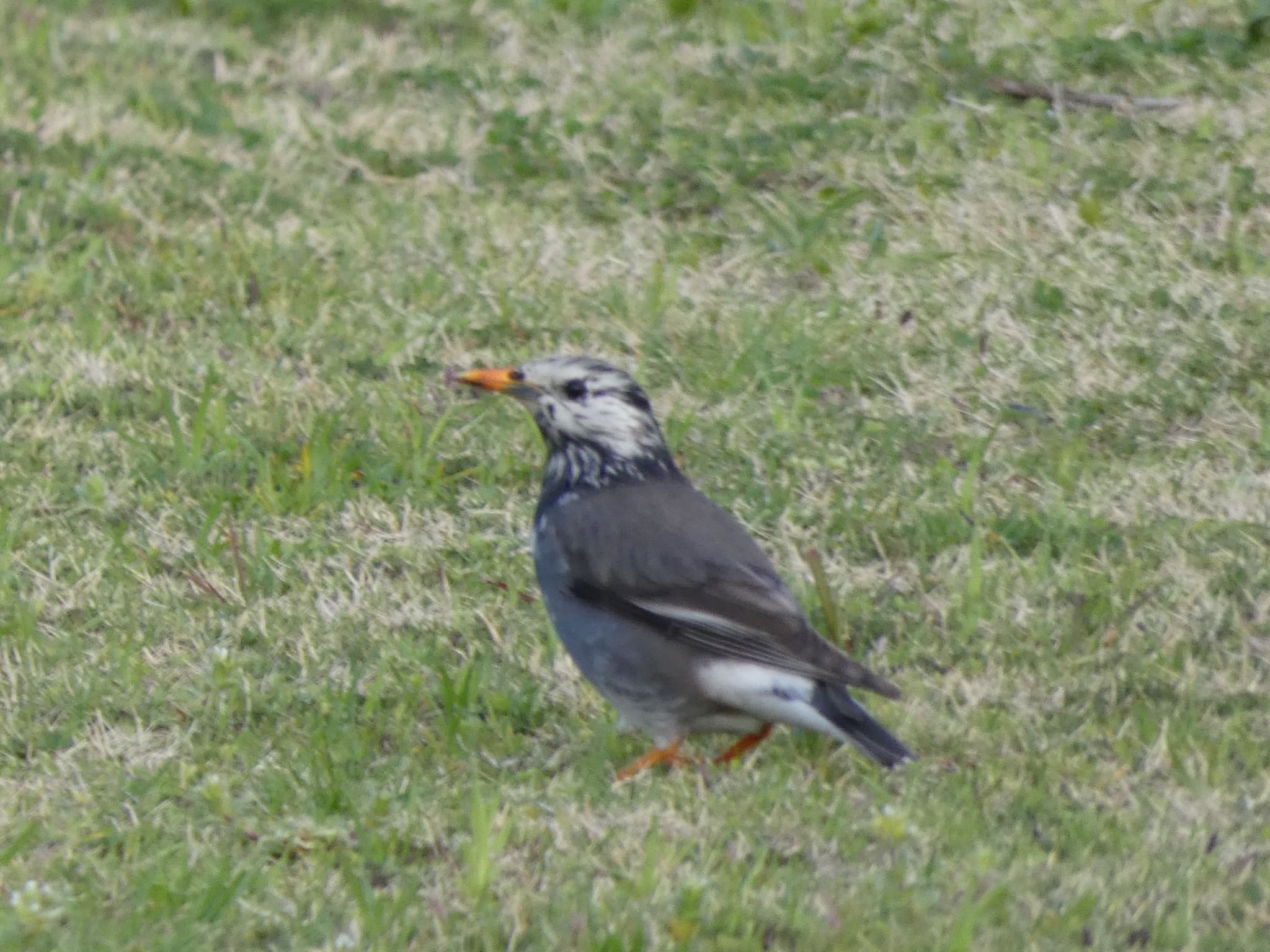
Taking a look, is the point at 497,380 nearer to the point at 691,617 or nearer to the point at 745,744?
the point at 691,617

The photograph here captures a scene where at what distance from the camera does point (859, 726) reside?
4891mm

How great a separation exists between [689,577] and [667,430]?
1890 millimetres

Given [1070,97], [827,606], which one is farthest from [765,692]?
[1070,97]

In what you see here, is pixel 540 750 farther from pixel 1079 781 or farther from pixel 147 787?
pixel 1079 781

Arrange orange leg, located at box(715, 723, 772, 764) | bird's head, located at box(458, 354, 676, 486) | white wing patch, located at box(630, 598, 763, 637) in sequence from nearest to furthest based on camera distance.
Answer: white wing patch, located at box(630, 598, 763, 637)
orange leg, located at box(715, 723, 772, 764)
bird's head, located at box(458, 354, 676, 486)

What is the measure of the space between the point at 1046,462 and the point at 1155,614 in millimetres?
1125

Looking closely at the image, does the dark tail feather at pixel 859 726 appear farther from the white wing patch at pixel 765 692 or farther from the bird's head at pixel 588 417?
the bird's head at pixel 588 417

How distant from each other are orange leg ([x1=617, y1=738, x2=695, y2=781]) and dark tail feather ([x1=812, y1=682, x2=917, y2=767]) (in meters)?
0.43

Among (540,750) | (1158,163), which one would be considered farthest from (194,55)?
(540,750)

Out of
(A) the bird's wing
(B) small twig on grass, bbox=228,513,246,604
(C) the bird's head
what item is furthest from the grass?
(C) the bird's head

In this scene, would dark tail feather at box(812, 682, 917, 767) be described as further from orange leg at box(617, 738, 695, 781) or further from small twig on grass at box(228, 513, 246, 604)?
small twig on grass at box(228, 513, 246, 604)

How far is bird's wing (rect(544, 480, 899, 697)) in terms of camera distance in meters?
4.99

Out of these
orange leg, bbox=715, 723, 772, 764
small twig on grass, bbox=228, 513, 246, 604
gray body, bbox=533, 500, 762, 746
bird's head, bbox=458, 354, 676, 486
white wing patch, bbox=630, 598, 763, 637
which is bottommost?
small twig on grass, bbox=228, 513, 246, 604

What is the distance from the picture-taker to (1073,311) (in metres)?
7.69
